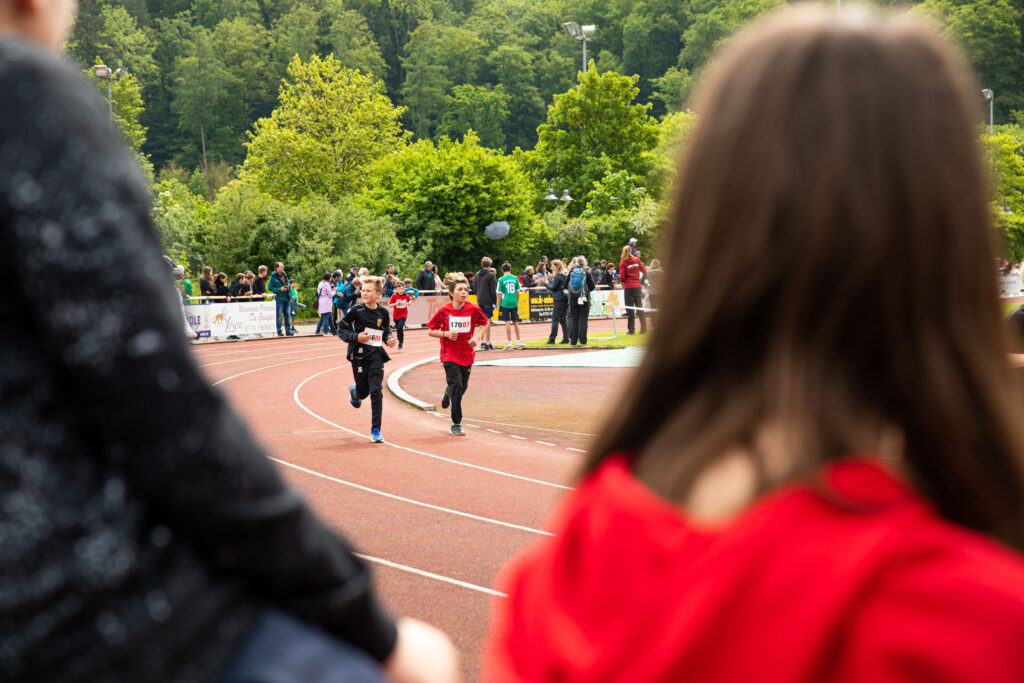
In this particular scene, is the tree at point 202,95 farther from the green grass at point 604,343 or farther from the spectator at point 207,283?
A: the green grass at point 604,343

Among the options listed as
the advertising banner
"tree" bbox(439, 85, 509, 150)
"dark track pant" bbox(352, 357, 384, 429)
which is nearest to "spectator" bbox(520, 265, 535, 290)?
the advertising banner

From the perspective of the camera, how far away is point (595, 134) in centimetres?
7262

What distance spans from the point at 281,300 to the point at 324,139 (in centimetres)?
3551

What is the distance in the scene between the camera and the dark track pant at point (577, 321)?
2753 cm

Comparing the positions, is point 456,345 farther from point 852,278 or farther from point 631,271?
point 631,271

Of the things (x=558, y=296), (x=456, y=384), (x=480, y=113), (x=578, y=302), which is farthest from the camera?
(x=480, y=113)

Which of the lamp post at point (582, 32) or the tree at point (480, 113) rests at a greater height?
the tree at point (480, 113)

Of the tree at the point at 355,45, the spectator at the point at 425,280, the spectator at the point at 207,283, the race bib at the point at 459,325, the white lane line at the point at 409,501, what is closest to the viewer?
the white lane line at the point at 409,501

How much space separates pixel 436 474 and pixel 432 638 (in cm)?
949

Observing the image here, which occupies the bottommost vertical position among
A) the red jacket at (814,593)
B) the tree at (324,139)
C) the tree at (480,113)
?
the red jacket at (814,593)

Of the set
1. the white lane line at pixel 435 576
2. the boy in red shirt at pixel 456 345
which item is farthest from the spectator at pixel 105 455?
the boy in red shirt at pixel 456 345

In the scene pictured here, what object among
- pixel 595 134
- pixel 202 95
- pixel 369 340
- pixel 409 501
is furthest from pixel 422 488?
pixel 202 95

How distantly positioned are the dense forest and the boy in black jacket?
24.6 m

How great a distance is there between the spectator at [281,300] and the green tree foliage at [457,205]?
15993 mm
